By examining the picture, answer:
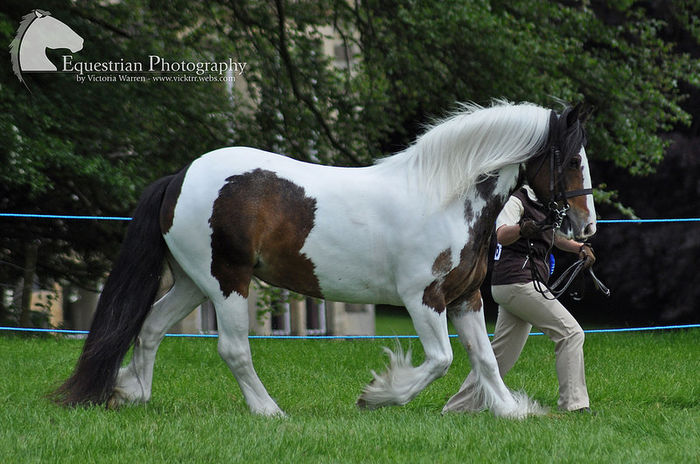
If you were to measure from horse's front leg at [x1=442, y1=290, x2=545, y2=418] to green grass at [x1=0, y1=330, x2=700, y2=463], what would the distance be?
0.42ft

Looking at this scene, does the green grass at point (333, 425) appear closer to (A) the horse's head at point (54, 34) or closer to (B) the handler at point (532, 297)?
(B) the handler at point (532, 297)

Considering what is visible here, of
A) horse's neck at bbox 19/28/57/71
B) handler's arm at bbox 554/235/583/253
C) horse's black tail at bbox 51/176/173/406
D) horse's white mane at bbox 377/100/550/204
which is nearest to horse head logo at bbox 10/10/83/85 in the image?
horse's neck at bbox 19/28/57/71

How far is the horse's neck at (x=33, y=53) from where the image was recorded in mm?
11141

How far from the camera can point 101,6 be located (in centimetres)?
1238

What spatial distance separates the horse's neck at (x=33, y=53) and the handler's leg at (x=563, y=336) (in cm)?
763

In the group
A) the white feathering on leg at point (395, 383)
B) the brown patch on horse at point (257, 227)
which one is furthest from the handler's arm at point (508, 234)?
the brown patch on horse at point (257, 227)

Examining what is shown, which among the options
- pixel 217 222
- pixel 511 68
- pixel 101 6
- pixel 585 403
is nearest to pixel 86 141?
pixel 101 6

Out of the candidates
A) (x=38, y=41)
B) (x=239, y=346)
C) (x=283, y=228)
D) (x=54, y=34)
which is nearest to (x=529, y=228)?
(x=283, y=228)

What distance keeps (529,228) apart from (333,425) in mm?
1790

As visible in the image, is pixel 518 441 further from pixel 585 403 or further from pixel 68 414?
pixel 68 414

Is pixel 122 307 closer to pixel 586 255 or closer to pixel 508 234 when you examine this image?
pixel 508 234

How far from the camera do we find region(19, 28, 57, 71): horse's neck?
1114cm

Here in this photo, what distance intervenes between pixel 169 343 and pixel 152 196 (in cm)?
487

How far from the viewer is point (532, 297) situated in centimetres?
596
